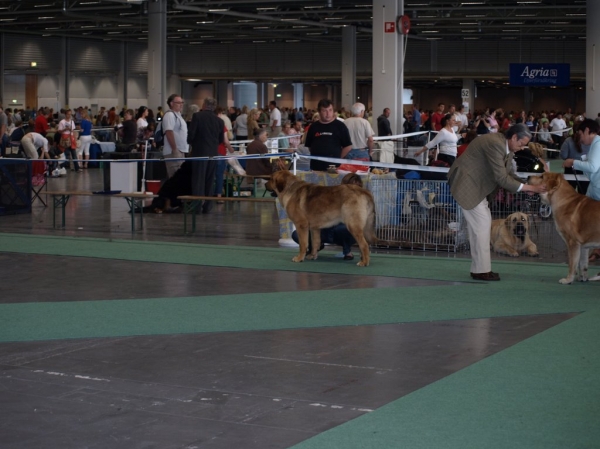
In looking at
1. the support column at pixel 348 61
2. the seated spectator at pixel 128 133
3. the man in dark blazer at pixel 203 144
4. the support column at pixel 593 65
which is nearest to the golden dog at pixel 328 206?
the man in dark blazer at pixel 203 144

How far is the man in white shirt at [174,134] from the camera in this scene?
51.5 feet

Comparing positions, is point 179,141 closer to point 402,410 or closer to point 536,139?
point 402,410

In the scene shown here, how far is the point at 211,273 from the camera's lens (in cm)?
1025

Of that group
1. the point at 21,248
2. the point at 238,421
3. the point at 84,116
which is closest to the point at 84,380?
the point at 238,421

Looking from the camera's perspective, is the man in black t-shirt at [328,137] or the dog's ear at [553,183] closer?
the dog's ear at [553,183]

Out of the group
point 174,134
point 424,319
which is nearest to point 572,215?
point 424,319

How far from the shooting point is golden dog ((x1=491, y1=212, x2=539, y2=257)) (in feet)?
37.3

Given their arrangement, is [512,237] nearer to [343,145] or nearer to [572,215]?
[343,145]

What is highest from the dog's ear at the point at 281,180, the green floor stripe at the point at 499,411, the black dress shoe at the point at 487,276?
the dog's ear at the point at 281,180

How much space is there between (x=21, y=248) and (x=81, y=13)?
88.5 ft

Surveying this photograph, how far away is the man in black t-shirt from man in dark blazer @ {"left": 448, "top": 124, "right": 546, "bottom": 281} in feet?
9.01

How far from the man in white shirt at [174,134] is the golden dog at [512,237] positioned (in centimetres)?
606

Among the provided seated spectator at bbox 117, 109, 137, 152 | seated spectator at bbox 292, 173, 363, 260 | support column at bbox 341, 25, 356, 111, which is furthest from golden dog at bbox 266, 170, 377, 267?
support column at bbox 341, 25, 356, 111

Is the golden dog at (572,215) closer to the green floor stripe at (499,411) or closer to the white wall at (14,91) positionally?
the green floor stripe at (499,411)
